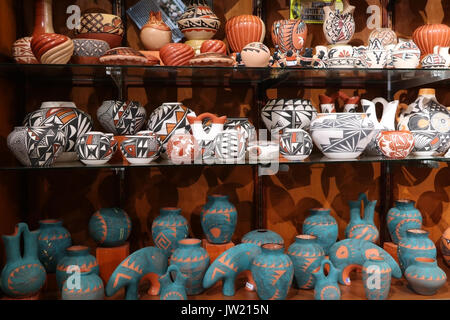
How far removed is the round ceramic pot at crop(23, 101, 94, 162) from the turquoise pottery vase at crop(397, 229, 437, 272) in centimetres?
133

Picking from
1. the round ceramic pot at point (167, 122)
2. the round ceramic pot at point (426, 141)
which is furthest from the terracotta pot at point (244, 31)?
the round ceramic pot at point (426, 141)

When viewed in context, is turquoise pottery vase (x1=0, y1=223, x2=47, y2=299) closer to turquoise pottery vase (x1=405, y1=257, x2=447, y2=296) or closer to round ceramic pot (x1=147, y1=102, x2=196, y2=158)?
round ceramic pot (x1=147, y1=102, x2=196, y2=158)

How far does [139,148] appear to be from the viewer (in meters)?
1.62

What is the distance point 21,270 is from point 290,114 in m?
1.17

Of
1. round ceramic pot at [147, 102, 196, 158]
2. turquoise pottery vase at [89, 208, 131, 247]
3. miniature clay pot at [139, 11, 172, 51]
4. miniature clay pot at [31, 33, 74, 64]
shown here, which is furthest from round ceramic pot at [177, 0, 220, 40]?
turquoise pottery vase at [89, 208, 131, 247]

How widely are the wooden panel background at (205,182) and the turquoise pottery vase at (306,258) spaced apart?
41 centimetres

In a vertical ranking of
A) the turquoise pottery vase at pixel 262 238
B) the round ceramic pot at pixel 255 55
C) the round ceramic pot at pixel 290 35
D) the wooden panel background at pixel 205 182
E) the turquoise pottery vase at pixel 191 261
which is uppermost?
the round ceramic pot at pixel 290 35

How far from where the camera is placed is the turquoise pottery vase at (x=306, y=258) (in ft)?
5.49

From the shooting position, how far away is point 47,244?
1.69 metres

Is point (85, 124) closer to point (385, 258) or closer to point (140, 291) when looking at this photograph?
point (140, 291)

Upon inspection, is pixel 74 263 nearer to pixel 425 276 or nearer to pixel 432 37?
pixel 425 276

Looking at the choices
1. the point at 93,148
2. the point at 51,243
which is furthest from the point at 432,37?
the point at 51,243

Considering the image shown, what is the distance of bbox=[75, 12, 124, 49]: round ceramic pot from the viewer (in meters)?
1.76

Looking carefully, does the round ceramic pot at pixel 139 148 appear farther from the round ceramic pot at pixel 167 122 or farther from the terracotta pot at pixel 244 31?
the terracotta pot at pixel 244 31
